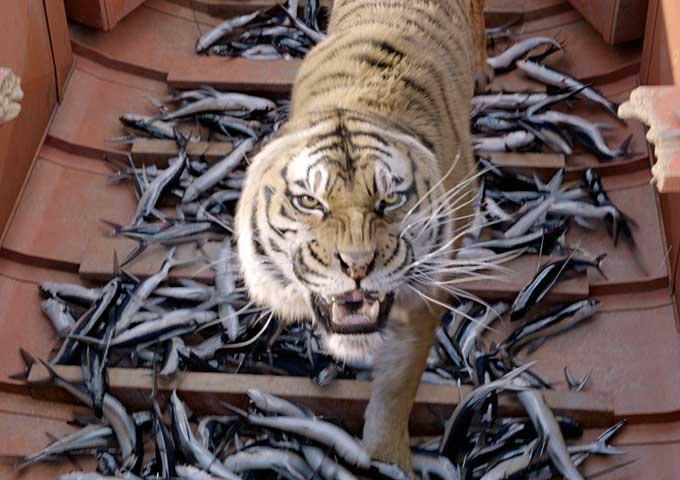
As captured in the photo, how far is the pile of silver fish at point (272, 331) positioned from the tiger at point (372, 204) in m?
0.19

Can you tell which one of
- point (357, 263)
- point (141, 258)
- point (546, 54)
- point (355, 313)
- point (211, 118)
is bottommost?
point (141, 258)

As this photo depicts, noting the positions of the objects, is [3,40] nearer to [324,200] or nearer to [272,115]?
[272,115]

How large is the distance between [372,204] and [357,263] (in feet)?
0.63

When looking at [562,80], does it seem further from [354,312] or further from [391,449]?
[354,312]

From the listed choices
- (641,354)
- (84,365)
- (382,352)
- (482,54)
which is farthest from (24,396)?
(482,54)

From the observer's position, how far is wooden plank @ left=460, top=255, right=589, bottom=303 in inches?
156

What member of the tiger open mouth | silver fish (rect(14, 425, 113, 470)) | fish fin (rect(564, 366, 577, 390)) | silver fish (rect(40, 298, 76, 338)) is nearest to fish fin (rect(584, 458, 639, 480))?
fish fin (rect(564, 366, 577, 390))

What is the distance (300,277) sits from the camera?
9.42 ft

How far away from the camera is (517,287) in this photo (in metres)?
4.00

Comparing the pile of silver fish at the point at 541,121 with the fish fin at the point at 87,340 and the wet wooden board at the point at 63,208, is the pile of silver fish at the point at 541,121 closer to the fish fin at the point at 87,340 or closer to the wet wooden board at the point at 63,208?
the wet wooden board at the point at 63,208

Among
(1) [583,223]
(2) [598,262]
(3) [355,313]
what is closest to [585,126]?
(1) [583,223]

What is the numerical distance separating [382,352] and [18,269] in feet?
5.13

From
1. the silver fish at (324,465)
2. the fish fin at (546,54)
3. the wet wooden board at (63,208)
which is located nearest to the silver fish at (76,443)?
the silver fish at (324,465)

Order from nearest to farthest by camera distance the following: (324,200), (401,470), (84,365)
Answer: (324,200) → (401,470) → (84,365)
